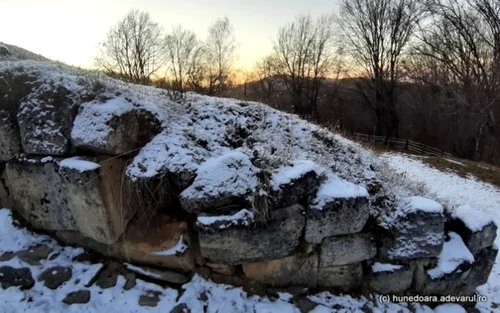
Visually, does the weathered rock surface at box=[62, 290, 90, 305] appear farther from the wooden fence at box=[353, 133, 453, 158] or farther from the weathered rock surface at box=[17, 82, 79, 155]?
the wooden fence at box=[353, 133, 453, 158]

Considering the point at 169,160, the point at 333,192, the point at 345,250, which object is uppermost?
the point at 169,160

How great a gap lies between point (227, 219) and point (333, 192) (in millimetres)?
1117

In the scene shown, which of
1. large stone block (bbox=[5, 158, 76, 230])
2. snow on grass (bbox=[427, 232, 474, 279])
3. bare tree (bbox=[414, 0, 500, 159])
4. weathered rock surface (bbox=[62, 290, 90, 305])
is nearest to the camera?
weathered rock surface (bbox=[62, 290, 90, 305])

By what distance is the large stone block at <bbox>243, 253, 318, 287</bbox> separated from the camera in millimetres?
3318

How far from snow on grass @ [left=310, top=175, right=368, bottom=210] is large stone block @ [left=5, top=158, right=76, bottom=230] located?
2493mm

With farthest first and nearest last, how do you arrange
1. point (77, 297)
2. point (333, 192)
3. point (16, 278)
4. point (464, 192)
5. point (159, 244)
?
point (464, 192), point (333, 192), point (159, 244), point (16, 278), point (77, 297)

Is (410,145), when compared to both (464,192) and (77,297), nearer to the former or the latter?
(464,192)

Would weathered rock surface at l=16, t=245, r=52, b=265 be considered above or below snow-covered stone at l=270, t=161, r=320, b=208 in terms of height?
→ below

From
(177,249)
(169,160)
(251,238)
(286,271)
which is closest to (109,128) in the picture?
(169,160)

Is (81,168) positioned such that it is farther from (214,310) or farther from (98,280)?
(214,310)

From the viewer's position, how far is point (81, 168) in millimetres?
3201

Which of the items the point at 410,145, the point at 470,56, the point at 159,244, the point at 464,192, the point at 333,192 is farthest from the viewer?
the point at 410,145

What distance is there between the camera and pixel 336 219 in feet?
11.0

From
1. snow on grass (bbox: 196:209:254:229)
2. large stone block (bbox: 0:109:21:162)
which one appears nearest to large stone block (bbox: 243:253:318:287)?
snow on grass (bbox: 196:209:254:229)
